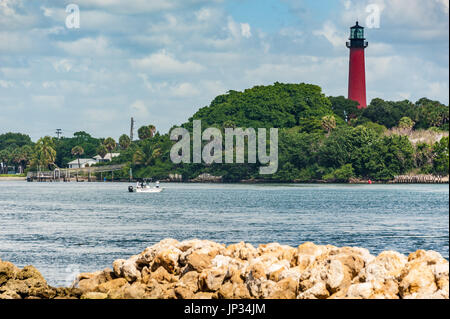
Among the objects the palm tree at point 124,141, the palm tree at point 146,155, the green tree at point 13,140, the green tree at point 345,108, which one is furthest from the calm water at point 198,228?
the green tree at point 13,140

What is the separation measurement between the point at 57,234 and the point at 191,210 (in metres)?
20.2

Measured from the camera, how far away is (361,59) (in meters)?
119

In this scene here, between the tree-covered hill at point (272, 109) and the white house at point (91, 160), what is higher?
the tree-covered hill at point (272, 109)

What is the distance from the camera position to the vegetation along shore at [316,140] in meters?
105

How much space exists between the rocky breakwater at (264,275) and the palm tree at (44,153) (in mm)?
146857

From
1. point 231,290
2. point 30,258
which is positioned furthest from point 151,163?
point 231,290

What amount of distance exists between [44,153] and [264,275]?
500ft

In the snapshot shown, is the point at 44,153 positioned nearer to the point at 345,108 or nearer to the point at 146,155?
the point at 146,155

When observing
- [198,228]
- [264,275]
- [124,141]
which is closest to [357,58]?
[124,141]

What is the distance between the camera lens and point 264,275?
15.7m

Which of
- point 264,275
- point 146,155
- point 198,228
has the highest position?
point 146,155

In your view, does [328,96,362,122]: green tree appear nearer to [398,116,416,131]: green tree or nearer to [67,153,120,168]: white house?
[398,116,416,131]: green tree

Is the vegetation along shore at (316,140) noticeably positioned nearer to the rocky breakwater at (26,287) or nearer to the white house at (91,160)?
the white house at (91,160)
